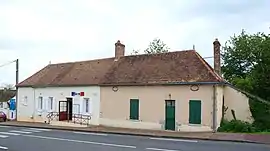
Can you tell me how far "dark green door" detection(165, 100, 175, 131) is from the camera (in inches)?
1034

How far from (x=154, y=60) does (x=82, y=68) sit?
28.2 ft

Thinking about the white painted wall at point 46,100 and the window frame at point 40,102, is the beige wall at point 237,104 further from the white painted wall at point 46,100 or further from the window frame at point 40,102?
the window frame at point 40,102

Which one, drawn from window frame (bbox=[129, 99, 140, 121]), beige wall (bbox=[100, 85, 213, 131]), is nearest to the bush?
beige wall (bbox=[100, 85, 213, 131])

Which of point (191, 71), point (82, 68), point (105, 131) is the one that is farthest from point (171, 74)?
point (82, 68)

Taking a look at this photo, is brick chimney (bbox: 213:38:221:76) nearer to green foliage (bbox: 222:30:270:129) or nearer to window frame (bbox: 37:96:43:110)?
green foliage (bbox: 222:30:270:129)

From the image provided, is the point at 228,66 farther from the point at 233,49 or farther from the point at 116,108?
the point at 116,108

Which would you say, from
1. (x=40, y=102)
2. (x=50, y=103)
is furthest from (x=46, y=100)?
(x=40, y=102)

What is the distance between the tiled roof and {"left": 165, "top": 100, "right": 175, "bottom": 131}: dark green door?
5.41 ft

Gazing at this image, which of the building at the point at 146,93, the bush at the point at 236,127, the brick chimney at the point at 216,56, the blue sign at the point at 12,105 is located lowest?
the bush at the point at 236,127

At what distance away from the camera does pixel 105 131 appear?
25.6 meters

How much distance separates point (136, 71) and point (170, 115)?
5234mm

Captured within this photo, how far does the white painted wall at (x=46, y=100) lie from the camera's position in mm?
31188

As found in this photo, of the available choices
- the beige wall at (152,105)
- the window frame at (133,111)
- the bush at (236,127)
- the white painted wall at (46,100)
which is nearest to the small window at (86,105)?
the white painted wall at (46,100)

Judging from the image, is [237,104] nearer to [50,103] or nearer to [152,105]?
[152,105]
